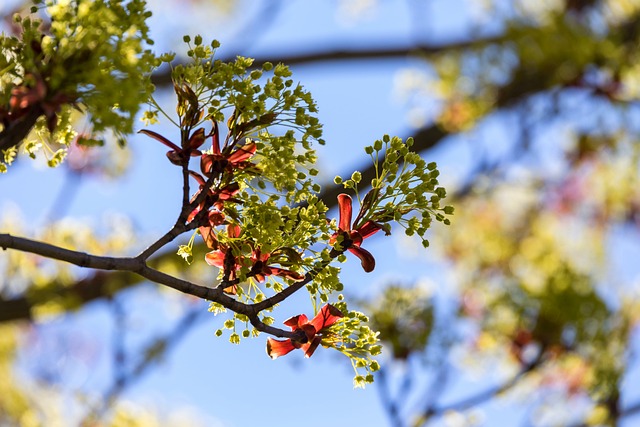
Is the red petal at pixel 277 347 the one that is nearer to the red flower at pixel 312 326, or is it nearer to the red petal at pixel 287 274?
the red flower at pixel 312 326

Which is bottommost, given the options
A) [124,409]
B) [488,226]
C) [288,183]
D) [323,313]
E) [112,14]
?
[323,313]

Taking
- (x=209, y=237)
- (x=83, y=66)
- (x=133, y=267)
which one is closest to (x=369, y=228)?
(x=209, y=237)

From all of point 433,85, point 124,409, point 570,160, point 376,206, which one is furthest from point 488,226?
point 376,206

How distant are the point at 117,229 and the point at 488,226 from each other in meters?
3.81

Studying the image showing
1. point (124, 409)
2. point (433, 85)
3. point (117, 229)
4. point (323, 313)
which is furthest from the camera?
point (433, 85)

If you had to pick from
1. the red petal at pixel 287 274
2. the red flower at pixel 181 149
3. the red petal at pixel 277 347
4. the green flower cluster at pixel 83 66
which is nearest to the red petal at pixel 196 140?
the red flower at pixel 181 149

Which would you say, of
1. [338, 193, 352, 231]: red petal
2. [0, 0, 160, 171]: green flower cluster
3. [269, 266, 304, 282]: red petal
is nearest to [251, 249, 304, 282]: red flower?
[269, 266, 304, 282]: red petal

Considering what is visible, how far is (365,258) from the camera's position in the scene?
116 centimetres

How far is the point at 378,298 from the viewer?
290 centimetres

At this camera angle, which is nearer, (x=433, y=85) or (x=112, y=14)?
(x=112, y=14)

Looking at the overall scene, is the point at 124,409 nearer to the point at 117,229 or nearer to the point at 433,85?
the point at 117,229

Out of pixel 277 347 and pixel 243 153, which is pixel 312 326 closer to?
pixel 277 347

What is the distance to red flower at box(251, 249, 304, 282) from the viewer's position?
1.15 metres

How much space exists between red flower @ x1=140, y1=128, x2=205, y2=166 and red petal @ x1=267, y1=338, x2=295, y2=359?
0.32 metres
